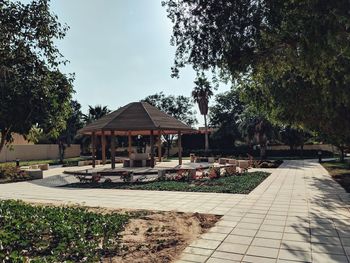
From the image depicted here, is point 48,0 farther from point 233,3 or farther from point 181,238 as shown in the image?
point 181,238

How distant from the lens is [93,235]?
725 cm

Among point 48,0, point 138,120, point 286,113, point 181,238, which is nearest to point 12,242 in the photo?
point 181,238

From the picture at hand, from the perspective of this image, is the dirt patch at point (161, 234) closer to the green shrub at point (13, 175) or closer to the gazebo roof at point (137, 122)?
the gazebo roof at point (137, 122)

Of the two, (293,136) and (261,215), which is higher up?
(293,136)

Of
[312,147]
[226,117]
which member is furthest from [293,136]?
[226,117]

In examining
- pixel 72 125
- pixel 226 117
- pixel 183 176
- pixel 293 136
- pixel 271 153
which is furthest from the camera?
pixel 226 117

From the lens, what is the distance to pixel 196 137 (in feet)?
172

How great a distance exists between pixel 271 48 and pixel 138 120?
16916 mm

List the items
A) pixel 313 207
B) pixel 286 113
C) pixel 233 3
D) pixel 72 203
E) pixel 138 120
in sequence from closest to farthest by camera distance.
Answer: pixel 233 3
pixel 313 207
pixel 72 203
pixel 286 113
pixel 138 120

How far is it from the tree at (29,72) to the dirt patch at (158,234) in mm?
3815

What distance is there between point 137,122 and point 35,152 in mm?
34757

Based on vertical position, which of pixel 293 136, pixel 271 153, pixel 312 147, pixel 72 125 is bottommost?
pixel 271 153

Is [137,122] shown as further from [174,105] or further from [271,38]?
[174,105]

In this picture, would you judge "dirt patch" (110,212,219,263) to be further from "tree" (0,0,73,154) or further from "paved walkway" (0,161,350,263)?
"tree" (0,0,73,154)
